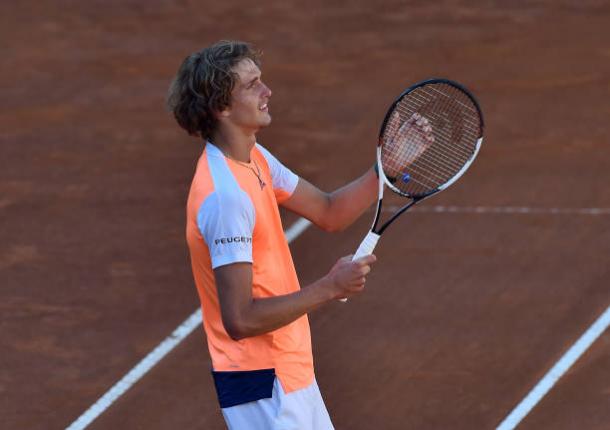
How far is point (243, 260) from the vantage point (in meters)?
4.99

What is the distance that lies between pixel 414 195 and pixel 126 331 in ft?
11.7

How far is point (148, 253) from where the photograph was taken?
9.95m

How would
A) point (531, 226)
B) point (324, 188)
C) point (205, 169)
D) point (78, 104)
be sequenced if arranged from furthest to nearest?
point (78, 104) < point (324, 188) < point (531, 226) < point (205, 169)

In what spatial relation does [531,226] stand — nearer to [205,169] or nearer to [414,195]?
[414,195]

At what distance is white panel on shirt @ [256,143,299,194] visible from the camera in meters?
5.74

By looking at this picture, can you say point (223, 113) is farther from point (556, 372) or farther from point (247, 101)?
point (556, 372)

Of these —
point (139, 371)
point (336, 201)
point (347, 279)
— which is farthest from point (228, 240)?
point (139, 371)

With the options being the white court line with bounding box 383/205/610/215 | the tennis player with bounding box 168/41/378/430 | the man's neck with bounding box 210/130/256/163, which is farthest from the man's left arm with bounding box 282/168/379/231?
the white court line with bounding box 383/205/610/215

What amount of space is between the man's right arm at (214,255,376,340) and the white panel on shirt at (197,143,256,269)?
5 centimetres

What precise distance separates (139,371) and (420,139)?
3454 mm

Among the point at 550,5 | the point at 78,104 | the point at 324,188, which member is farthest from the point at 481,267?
the point at 550,5

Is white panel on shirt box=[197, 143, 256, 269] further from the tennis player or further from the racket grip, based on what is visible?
the racket grip

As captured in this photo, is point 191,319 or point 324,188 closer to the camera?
point 191,319

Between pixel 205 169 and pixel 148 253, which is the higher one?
pixel 205 169
